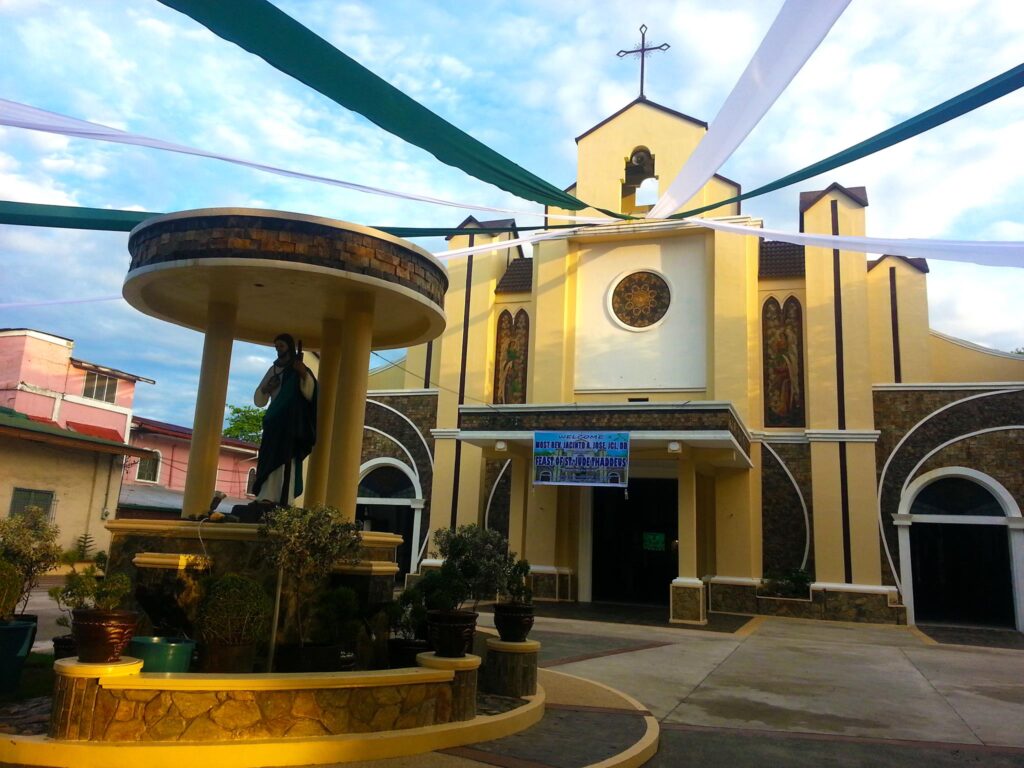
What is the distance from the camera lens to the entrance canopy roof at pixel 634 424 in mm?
15094

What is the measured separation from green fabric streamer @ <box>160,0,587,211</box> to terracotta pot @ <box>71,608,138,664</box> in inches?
158

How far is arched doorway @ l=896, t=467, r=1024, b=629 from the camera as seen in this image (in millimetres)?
16828

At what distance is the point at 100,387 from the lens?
2688cm

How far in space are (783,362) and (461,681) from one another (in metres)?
15.2

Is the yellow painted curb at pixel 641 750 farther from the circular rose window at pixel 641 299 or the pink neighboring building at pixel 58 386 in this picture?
the pink neighboring building at pixel 58 386

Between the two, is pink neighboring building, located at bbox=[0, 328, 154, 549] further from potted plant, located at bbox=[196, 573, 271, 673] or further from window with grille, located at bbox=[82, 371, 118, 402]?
potted plant, located at bbox=[196, 573, 271, 673]

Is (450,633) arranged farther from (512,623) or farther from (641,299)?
(641,299)

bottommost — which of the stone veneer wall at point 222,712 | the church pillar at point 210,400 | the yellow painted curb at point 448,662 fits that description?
the stone veneer wall at point 222,712

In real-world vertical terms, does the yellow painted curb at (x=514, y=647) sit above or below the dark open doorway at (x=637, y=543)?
below

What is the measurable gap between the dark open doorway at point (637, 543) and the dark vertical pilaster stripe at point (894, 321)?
598 cm

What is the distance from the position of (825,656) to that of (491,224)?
1518cm

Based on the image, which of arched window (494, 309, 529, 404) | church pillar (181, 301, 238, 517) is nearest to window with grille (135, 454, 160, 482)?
arched window (494, 309, 529, 404)

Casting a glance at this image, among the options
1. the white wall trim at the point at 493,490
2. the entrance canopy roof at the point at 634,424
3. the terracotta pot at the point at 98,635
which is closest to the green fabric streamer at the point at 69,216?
the terracotta pot at the point at 98,635

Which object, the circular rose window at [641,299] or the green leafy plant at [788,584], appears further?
the circular rose window at [641,299]
